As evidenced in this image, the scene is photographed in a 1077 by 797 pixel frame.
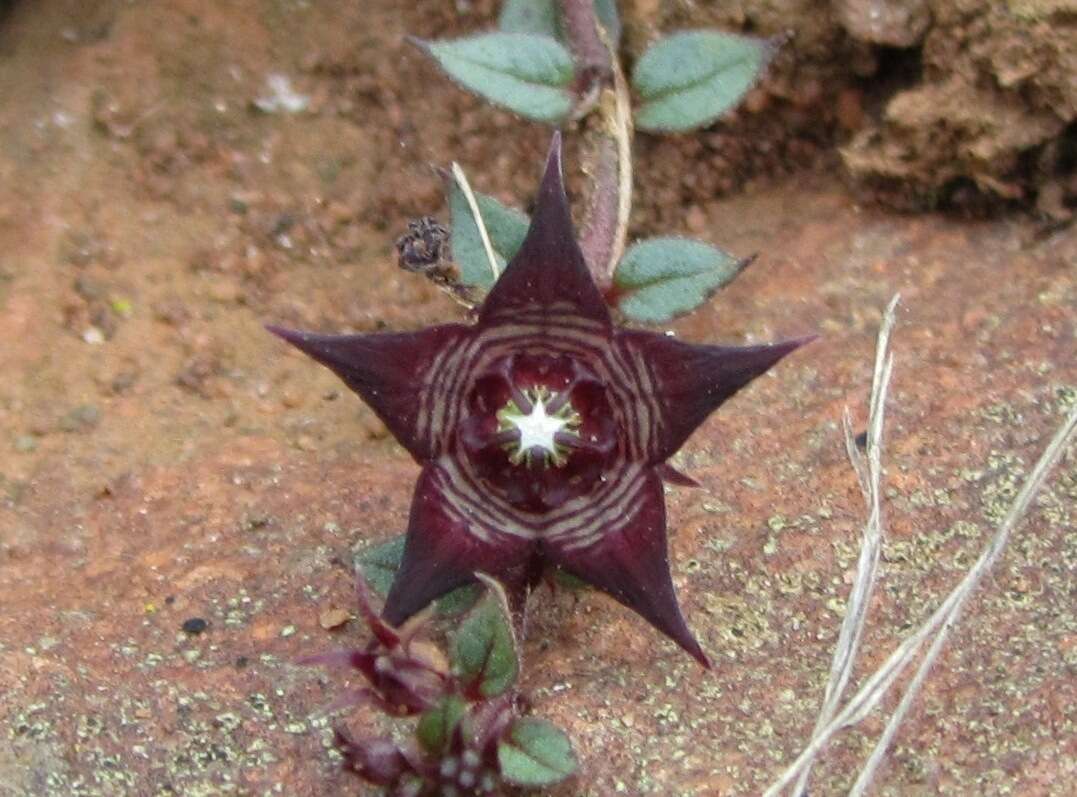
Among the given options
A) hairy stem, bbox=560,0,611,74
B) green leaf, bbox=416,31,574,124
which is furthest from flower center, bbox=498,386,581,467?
hairy stem, bbox=560,0,611,74

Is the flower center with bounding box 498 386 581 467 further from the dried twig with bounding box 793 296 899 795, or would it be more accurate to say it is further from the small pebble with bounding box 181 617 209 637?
the small pebble with bounding box 181 617 209 637

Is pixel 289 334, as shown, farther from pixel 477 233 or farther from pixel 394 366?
pixel 477 233

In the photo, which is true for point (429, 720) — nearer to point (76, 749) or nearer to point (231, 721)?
point (231, 721)

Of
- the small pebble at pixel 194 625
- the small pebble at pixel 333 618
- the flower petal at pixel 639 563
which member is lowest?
the small pebble at pixel 194 625

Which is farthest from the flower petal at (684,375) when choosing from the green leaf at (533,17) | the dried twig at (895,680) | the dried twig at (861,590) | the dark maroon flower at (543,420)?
the green leaf at (533,17)

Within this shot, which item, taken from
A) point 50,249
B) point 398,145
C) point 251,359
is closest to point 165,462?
point 251,359

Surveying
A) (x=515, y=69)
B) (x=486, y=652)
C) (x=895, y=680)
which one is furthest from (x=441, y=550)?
(x=515, y=69)

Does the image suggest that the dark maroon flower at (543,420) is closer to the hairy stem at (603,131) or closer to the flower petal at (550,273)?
the flower petal at (550,273)
